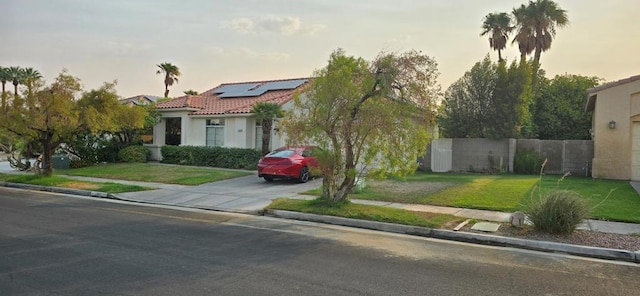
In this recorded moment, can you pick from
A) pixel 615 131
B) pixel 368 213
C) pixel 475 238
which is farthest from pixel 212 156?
pixel 615 131

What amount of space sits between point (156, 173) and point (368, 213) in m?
12.5

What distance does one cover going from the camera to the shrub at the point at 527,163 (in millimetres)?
21141

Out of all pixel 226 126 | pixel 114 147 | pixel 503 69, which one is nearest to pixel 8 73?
pixel 114 147

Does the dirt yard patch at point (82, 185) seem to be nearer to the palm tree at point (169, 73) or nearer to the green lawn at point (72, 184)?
the green lawn at point (72, 184)

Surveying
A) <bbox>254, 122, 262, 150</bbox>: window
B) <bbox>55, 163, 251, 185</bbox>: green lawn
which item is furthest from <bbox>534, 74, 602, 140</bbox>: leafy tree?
<bbox>55, 163, 251, 185</bbox>: green lawn

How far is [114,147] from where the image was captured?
26.4 m

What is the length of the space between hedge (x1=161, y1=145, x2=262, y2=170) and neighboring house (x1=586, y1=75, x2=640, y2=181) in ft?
46.9

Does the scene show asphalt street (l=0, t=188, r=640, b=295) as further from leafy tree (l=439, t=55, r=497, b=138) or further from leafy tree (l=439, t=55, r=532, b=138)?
leafy tree (l=439, t=55, r=497, b=138)

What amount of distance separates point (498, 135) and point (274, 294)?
64.5 ft

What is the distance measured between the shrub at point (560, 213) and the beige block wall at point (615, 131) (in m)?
11.5

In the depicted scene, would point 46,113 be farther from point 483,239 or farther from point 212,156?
point 483,239

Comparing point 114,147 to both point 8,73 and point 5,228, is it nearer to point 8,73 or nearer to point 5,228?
point 5,228

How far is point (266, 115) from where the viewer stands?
2117 centimetres

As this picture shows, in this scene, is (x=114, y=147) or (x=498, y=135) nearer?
(x=498, y=135)
